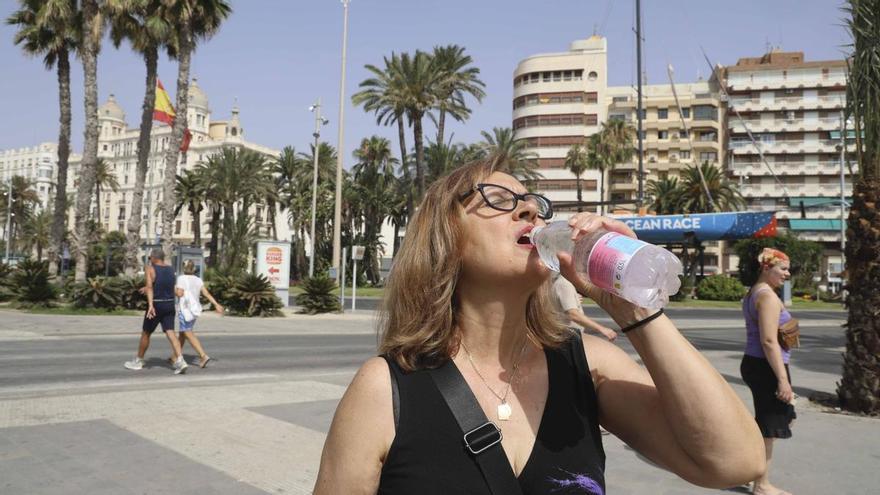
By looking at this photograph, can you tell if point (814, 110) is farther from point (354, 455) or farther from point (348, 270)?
point (354, 455)

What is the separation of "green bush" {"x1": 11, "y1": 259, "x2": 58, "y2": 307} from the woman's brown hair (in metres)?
22.8

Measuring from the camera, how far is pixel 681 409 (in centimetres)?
159

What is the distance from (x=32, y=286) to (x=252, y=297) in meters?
6.73

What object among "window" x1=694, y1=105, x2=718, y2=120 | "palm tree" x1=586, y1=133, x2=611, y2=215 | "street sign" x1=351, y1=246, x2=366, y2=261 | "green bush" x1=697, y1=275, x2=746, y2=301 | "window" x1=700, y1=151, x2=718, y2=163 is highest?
"window" x1=694, y1=105, x2=718, y2=120

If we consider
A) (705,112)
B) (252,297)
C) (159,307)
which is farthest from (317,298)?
(705,112)

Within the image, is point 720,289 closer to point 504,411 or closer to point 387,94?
point 387,94

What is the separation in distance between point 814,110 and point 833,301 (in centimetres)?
3960

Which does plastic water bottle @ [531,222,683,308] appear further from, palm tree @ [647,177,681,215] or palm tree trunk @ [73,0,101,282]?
palm tree @ [647,177,681,215]

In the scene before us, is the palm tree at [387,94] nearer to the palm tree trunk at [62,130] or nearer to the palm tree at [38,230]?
the palm tree trunk at [62,130]

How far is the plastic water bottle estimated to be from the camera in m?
1.56

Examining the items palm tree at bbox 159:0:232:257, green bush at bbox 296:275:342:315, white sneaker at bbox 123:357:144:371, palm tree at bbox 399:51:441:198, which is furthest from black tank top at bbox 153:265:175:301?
palm tree at bbox 399:51:441:198

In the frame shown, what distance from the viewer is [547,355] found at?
1969 millimetres

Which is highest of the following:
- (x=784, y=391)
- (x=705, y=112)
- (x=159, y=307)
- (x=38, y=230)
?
(x=705, y=112)

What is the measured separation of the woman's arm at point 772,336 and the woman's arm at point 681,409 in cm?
378
